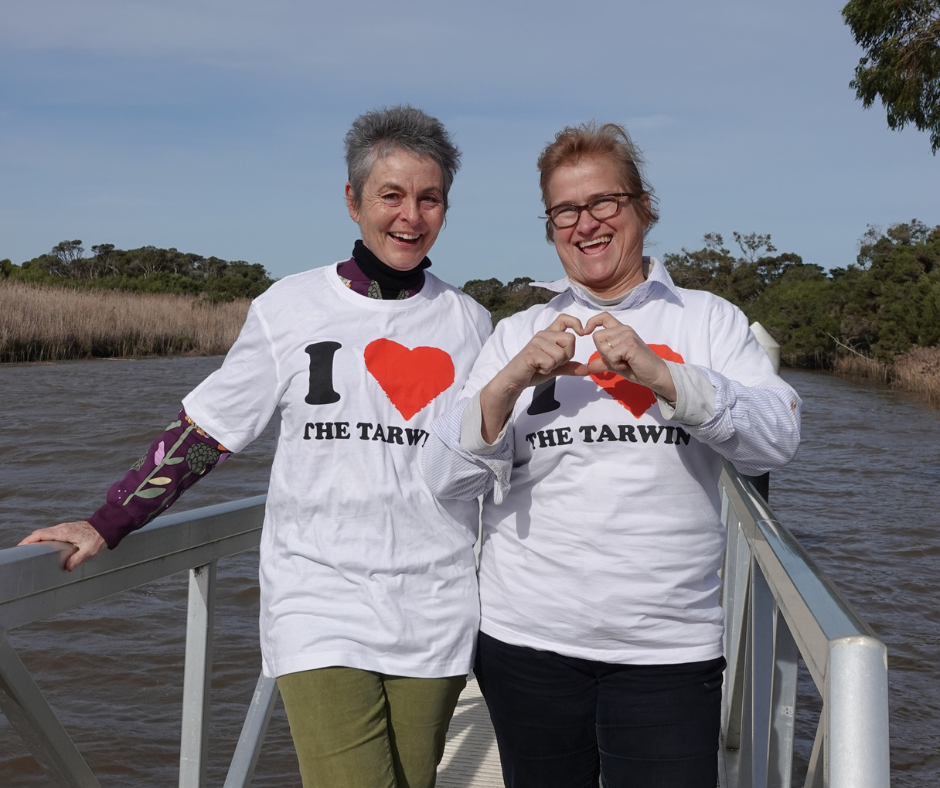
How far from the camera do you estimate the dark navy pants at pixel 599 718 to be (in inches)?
66.9

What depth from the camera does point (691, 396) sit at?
1.59m

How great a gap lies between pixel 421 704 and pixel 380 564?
0.26 meters

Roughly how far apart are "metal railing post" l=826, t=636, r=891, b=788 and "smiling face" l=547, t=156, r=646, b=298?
104cm

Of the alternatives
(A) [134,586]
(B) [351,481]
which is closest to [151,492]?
(A) [134,586]

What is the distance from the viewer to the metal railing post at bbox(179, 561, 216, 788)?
6.61 ft

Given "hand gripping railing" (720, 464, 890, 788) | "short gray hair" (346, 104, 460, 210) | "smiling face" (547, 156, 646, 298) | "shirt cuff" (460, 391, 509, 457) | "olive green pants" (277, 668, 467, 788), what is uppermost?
"short gray hair" (346, 104, 460, 210)

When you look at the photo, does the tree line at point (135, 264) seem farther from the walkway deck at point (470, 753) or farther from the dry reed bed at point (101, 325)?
the walkway deck at point (470, 753)

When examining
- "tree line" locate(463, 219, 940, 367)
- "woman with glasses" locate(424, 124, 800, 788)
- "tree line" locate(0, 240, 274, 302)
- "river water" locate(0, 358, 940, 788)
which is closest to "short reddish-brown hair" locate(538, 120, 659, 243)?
"woman with glasses" locate(424, 124, 800, 788)

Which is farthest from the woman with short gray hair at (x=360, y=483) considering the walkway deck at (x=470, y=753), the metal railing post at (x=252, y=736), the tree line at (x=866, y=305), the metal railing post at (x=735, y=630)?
the tree line at (x=866, y=305)

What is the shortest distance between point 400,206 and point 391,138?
0.14 m

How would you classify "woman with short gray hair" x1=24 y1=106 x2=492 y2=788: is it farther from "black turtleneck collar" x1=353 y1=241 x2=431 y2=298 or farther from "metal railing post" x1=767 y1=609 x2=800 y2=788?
"metal railing post" x1=767 y1=609 x2=800 y2=788

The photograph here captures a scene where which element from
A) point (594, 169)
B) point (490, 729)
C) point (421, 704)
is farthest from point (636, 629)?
point (490, 729)

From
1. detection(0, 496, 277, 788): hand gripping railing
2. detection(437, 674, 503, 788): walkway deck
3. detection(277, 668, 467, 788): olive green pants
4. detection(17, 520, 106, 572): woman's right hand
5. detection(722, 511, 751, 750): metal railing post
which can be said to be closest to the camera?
detection(0, 496, 277, 788): hand gripping railing

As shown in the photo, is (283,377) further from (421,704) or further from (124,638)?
(124,638)
